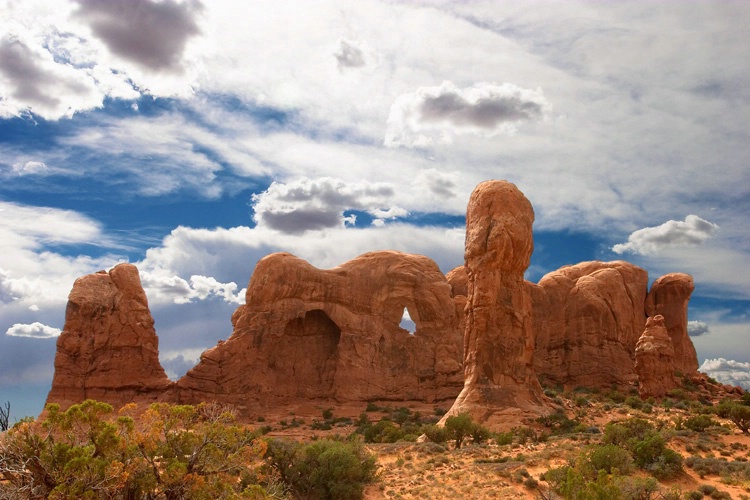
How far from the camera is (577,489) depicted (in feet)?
44.0

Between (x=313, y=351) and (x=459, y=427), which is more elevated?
(x=313, y=351)

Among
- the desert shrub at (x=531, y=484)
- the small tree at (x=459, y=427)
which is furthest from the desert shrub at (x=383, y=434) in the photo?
the desert shrub at (x=531, y=484)

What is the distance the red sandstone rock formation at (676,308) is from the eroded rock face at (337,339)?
16623 mm

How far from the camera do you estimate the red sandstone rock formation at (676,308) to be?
49.5 m

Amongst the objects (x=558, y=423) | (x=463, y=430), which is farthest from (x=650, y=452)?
(x=558, y=423)

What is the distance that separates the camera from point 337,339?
44094mm

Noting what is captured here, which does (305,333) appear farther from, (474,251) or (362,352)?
(474,251)

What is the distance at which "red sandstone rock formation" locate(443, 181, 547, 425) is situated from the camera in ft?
96.6

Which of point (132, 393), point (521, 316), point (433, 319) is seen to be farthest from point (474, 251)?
point (132, 393)

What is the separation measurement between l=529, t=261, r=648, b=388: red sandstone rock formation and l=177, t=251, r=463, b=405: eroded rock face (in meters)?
6.44

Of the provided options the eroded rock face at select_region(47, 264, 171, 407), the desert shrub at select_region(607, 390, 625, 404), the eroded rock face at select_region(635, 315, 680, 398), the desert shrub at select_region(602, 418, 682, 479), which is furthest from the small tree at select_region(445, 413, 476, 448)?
the eroded rock face at select_region(47, 264, 171, 407)

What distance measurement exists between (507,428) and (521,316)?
6.03 m

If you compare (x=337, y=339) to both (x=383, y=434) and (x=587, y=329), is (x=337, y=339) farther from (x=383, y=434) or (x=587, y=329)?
(x=587, y=329)

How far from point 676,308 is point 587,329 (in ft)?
32.8
